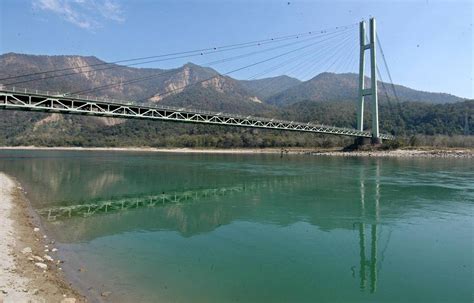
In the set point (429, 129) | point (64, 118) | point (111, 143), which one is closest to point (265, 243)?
point (429, 129)

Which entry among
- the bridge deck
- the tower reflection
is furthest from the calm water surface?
the bridge deck

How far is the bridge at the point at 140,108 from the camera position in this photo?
3312cm

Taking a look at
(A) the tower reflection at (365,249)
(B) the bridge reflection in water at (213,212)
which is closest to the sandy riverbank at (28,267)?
(B) the bridge reflection in water at (213,212)

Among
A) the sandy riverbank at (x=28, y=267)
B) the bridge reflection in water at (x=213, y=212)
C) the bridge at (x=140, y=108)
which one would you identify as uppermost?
the bridge at (x=140, y=108)

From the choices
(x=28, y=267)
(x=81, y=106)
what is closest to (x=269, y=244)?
(x=28, y=267)

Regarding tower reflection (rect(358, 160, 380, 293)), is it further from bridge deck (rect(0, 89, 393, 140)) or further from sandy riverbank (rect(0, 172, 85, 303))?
bridge deck (rect(0, 89, 393, 140))

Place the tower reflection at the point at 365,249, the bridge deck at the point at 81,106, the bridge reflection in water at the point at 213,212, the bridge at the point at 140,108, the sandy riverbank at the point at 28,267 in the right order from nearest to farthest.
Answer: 1. the sandy riverbank at the point at 28,267
2. the tower reflection at the point at 365,249
3. the bridge reflection in water at the point at 213,212
4. the bridge deck at the point at 81,106
5. the bridge at the point at 140,108

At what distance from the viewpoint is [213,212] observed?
17141 millimetres

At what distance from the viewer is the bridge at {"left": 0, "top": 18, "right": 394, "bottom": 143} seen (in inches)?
1304

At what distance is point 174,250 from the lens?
11.0 m

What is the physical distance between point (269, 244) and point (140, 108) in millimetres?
34550

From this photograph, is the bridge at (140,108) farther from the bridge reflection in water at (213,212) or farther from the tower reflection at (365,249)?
the tower reflection at (365,249)

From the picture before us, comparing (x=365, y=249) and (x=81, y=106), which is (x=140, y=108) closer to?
(x=81, y=106)

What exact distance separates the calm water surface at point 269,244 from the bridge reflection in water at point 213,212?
0.16 ft
